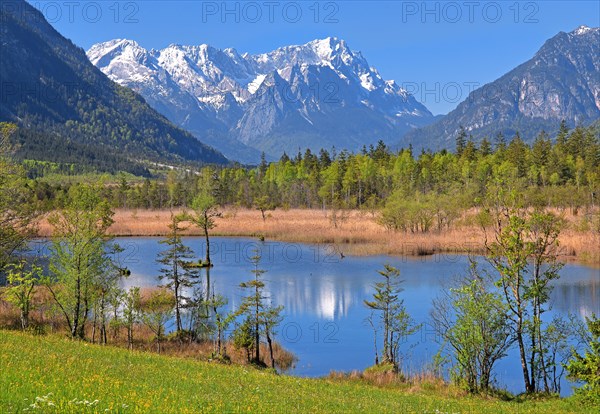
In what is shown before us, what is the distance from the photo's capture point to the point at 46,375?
1861cm

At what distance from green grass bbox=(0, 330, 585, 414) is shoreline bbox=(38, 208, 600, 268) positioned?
35941 millimetres

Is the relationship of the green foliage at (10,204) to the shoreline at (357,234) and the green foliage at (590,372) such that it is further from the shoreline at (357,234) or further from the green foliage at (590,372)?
the green foliage at (590,372)

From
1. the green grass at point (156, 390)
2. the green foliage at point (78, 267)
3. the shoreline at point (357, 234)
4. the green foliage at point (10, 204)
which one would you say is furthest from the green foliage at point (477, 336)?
the green foliage at point (10, 204)

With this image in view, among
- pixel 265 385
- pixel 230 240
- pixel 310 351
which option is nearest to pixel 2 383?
pixel 265 385

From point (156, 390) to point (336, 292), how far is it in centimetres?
3979

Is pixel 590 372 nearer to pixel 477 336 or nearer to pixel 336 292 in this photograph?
pixel 477 336

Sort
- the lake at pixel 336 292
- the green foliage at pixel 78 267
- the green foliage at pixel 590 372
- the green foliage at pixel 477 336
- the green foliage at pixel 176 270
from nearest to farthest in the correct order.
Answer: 1. the green foliage at pixel 590 372
2. the green foliage at pixel 477 336
3. the green foliage at pixel 78 267
4. the lake at pixel 336 292
5. the green foliage at pixel 176 270

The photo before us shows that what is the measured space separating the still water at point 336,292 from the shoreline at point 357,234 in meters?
3.01

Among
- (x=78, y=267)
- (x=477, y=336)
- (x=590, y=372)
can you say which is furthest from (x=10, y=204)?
(x=590, y=372)

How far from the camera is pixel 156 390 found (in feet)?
61.0

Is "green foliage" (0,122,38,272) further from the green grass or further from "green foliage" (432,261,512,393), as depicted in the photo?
"green foliage" (432,261,512,393)

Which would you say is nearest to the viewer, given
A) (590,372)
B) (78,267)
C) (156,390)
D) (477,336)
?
(156,390)

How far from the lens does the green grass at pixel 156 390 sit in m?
15.6

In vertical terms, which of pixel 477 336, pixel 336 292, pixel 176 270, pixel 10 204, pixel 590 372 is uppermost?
pixel 10 204
